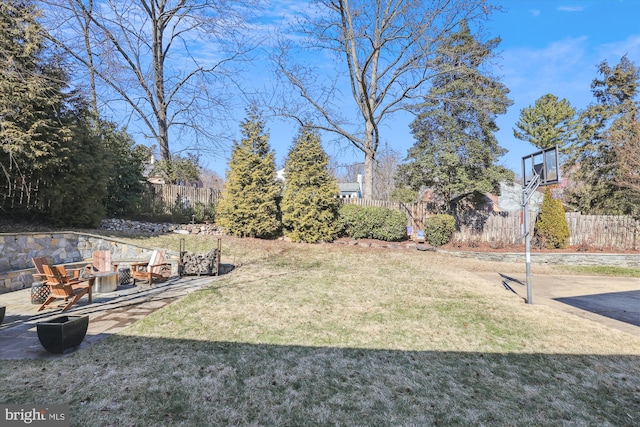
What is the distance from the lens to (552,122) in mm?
25828

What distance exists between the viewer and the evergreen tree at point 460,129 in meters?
13.7

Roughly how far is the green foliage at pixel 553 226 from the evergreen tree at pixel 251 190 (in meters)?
11.9

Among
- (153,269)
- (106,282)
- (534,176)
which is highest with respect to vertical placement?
(534,176)

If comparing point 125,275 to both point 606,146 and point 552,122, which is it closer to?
point 606,146

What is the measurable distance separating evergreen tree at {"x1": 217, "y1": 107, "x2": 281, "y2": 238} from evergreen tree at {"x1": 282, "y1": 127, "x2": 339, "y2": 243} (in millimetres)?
658

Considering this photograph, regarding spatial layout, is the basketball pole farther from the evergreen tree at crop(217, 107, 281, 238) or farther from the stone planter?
the evergreen tree at crop(217, 107, 281, 238)

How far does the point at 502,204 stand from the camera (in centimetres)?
2995

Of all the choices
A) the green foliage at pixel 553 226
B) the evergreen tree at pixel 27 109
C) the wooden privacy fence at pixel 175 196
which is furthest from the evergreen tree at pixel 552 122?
the evergreen tree at pixel 27 109

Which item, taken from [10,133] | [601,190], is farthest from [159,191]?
[601,190]

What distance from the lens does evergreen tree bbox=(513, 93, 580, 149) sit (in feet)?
83.6

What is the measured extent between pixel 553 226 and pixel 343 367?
1416 cm

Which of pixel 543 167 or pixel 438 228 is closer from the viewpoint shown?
pixel 543 167

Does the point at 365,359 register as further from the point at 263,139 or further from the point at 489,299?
the point at 263,139

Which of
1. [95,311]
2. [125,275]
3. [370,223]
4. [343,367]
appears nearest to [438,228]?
[370,223]
